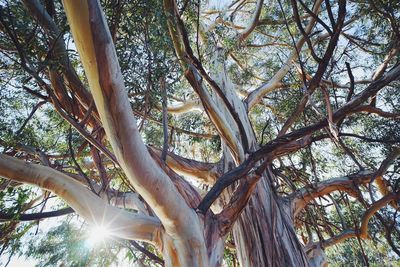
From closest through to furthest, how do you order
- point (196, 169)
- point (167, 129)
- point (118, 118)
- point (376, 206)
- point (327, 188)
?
1. point (118, 118)
2. point (167, 129)
3. point (376, 206)
4. point (327, 188)
5. point (196, 169)

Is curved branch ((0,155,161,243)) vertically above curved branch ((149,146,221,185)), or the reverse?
curved branch ((149,146,221,185))

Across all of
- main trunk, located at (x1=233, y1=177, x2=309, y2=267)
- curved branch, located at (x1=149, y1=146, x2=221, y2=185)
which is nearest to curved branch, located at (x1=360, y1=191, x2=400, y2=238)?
main trunk, located at (x1=233, y1=177, x2=309, y2=267)

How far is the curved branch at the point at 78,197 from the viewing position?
104cm

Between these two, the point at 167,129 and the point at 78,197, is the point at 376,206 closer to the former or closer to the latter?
the point at 167,129

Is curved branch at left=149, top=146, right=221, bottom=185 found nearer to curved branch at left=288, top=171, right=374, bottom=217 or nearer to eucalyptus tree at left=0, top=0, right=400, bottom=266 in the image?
eucalyptus tree at left=0, top=0, right=400, bottom=266

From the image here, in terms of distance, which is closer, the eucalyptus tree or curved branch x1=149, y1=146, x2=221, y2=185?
the eucalyptus tree

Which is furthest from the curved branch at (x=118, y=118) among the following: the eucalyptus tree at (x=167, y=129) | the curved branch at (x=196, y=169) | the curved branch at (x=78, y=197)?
the curved branch at (x=196, y=169)

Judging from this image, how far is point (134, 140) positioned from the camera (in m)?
1.00

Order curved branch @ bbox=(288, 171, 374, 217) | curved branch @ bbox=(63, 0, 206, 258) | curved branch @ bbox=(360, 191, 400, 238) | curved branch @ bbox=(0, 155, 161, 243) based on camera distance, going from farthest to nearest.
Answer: curved branch @ bbox=(288, 171, 374, 217) < curved branch @ bbox=(360, 191, 400, 238) < curved branch @ bbox=(0, 155, 161, 243) < curved branch @ bbox=(63, 0, 206, 258)

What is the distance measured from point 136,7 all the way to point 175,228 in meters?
1.51

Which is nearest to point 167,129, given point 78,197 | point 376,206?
point 78,197

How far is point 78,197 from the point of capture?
1199 mm

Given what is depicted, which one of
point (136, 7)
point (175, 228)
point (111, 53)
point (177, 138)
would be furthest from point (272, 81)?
point (111, 53)

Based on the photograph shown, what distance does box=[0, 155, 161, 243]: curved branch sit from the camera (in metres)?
1.04
